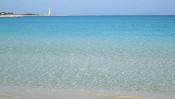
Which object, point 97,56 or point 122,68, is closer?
point 122,68

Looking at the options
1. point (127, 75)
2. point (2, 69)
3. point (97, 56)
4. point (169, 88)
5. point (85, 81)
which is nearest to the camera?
point (169, 88)

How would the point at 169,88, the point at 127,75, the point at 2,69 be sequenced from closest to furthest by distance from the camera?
the point at 169,88, the point at 127,75, the point at 2,69

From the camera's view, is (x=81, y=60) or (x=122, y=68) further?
(x=81, y=60)

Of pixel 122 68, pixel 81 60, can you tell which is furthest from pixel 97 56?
pixel 122 68

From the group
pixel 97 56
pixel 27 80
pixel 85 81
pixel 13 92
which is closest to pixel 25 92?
pixel 13 92

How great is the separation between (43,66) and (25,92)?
278 cm

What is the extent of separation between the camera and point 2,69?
7.65 meters

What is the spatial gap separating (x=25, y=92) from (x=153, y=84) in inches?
126

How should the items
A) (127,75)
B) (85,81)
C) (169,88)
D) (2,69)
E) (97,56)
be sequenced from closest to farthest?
(169,88)
(85,81)
(127,75)
(2,69)
(97,56)

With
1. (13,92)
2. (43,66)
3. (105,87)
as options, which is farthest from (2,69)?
(105,87)

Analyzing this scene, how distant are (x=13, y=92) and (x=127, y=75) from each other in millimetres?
3291

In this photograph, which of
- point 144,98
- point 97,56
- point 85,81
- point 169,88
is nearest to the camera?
point 144,98

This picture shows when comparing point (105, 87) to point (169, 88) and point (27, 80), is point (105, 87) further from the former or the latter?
point (27, 80)

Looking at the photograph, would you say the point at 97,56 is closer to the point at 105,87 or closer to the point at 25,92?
the point at 105,87
